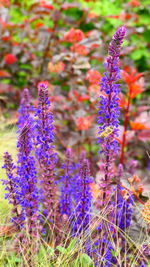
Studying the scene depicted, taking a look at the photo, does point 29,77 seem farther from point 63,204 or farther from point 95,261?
point 95,261

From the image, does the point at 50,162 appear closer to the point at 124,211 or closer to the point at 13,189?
the point at 13,189

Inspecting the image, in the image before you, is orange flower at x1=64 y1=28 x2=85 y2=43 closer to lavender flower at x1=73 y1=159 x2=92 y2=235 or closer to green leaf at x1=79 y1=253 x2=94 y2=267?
lavender flower at x1=73 y1=159 x2=92 y2=235

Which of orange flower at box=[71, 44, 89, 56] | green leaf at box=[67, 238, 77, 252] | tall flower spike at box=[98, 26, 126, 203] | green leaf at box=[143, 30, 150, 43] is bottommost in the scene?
green leaf at box=[67, 238, 77, 252]

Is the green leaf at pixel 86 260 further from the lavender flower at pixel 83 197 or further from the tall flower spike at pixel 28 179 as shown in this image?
the tall flower spike at pixel 28 179

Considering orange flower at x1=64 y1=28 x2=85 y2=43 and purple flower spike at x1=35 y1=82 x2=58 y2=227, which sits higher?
orange flower at x1=64 y1=28 x2=85 y2=43

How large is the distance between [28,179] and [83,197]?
0.36 meters

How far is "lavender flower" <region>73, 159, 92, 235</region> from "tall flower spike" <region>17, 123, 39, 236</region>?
0.26 metres

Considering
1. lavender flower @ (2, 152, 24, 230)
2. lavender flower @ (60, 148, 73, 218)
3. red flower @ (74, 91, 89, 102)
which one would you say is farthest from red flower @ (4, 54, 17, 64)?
lavender flower @ (2, 152, 24, 230)

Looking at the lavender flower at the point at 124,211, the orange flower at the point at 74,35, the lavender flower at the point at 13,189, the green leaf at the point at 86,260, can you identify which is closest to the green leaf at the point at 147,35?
the orange flower at the point at 74,35

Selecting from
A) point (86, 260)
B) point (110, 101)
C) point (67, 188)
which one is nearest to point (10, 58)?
point (67, 188)

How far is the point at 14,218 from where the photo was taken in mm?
2340

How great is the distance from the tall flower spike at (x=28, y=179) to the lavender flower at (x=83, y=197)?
258mm

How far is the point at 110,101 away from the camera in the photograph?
80.4 inches

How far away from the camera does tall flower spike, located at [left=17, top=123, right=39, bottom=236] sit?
2.10m
